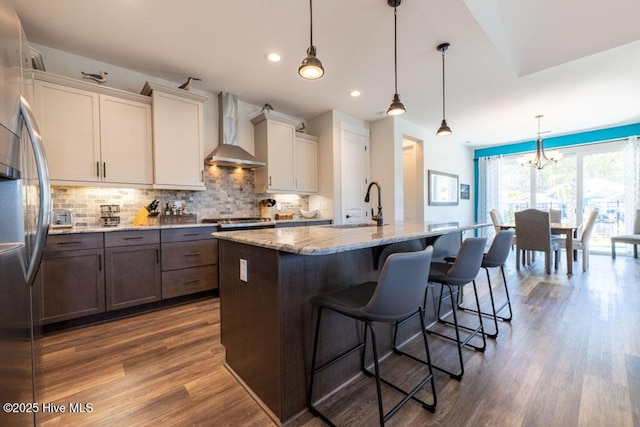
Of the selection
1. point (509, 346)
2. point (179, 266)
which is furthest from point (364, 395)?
point (179, 266)

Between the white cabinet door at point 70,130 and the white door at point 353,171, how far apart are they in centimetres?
327

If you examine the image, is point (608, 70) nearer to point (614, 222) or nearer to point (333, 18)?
point (333, 18)

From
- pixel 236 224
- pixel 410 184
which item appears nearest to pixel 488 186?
pixel 410 184

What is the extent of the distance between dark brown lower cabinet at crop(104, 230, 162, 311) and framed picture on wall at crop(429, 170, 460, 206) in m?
5.05

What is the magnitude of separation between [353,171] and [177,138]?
2.80 metres

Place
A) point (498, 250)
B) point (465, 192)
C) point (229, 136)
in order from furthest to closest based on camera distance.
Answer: point (465, 192)
point (229, 136)
point (498, 250)

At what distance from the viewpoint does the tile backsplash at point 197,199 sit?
292 centimetres

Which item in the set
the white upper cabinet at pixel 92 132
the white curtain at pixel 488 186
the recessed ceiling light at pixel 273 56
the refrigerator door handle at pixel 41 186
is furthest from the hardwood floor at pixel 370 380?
the white curtain at pixel 488 186

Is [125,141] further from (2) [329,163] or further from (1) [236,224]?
(2) [329,163]

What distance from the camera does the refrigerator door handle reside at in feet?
3.15

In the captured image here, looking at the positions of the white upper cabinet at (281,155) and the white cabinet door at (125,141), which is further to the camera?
the white upper cabinet at (281,155)

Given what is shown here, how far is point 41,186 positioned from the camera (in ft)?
3.27

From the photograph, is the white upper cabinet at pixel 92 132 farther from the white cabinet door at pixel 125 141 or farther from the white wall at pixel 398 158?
the white wall at pixel 398 158

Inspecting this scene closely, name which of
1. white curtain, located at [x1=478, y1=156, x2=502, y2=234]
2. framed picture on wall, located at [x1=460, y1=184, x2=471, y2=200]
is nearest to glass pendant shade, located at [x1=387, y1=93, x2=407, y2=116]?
framed picture on wall, located at [x1=460, y1=184, x2=471, y2=200]
